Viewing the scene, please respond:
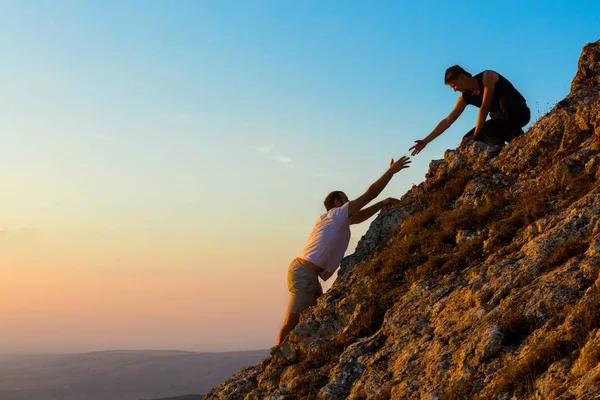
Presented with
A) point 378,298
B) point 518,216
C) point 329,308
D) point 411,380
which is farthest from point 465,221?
point 411,380

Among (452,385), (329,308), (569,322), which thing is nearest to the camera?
(569,322)

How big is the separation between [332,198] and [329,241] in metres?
1.25

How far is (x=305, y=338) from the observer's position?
45.2 ft

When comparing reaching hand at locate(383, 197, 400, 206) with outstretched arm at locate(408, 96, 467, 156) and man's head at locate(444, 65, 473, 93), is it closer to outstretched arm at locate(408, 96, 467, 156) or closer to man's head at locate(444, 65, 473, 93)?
outstretched arm at locate(408, 96, 467, 156)

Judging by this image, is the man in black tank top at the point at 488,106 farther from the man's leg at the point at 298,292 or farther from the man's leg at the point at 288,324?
the man's leg at the point at 288,324

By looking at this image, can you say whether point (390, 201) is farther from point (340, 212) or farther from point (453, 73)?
point (453, 73)

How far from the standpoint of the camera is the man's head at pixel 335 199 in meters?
15.7

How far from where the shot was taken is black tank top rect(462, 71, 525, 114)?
54.3 ft

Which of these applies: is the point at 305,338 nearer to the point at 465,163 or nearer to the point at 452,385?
the point at 452,385

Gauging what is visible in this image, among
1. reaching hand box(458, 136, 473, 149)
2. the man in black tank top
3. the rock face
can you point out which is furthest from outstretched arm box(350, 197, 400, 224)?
reaching hand box(458, 136, 473, 149)

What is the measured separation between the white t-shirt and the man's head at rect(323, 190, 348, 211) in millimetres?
428

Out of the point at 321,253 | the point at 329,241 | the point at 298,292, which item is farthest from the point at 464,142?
the point at 298,292

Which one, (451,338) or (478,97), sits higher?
(478,97)

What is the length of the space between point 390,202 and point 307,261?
3.01m
